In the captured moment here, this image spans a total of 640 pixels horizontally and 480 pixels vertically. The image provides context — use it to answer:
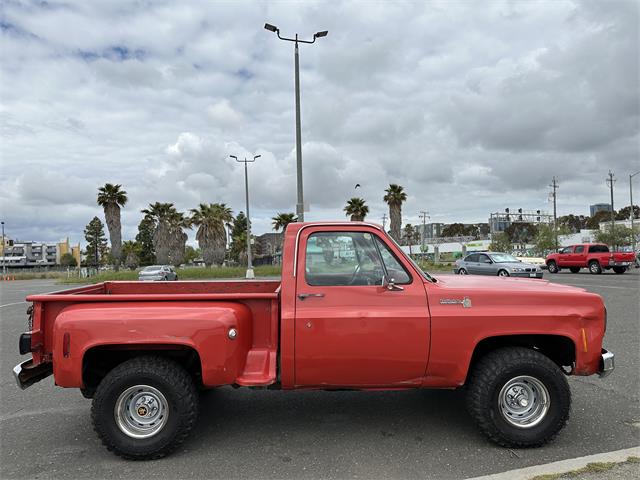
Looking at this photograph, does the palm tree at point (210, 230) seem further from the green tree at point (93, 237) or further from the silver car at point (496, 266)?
the green tree at point (93, 237)

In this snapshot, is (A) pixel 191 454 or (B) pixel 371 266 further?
(B) pixel 371 266

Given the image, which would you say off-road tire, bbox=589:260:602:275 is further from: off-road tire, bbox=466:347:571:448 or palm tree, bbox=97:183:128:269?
palm tree, bbox=97:183:128:269

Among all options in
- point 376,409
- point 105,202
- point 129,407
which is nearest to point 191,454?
point 129,407

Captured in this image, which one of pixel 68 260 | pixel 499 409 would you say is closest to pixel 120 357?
pixel 499 409

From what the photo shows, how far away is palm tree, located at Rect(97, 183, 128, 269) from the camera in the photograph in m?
43.5

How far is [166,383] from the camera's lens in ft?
12.4

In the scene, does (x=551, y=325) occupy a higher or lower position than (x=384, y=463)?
higher

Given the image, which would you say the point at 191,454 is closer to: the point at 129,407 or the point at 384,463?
the point at 129,407

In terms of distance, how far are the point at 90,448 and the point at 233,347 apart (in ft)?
5.09

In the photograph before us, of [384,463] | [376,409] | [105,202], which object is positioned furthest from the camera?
[105,202]

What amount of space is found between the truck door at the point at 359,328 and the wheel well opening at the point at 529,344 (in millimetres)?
590

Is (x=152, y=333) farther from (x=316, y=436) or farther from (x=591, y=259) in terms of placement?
(x=591, y=259)

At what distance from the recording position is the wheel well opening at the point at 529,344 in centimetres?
411

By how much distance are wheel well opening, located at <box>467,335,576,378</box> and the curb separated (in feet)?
2.45
